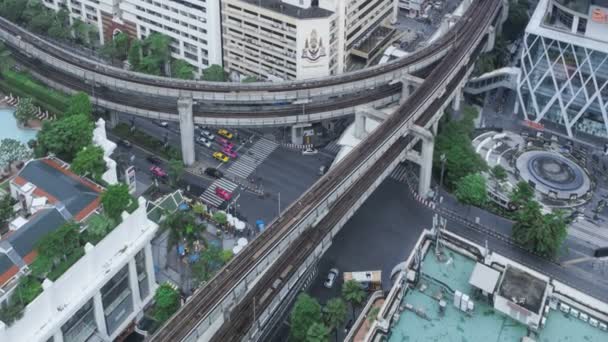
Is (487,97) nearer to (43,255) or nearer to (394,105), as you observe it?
(394,105)

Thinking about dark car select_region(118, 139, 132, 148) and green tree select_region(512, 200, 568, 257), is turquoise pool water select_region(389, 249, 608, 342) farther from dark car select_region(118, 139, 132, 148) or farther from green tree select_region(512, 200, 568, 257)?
dark car select_region(118, 139, 132, 148)

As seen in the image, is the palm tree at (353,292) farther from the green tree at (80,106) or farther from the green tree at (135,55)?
the green tree at (135,55)

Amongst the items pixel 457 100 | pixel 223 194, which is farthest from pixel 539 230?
pixel 223 194

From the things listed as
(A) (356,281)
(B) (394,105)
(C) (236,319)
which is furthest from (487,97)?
(C) (236,319)

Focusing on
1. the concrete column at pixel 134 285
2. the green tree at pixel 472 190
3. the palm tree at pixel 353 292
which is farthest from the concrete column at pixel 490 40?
the concrete column at pixel 134 285

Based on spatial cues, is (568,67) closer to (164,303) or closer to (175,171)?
(175,171)

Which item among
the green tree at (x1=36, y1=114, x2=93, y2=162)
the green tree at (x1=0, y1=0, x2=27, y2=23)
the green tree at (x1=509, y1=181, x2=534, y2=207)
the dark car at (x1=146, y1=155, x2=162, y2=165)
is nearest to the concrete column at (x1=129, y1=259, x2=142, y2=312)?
the green tree at (x1=36, y1=114, x2=93, y2=162)
